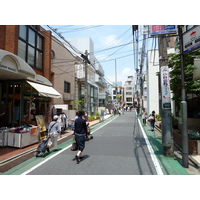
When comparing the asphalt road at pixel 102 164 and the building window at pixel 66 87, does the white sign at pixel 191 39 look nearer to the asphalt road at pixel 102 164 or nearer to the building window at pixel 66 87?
the asphalt road at pixel 102 164

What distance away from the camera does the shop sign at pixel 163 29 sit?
5.88 metres

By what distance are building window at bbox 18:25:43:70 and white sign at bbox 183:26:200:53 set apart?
10063 mm

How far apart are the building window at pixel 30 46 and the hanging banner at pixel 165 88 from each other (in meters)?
9.47

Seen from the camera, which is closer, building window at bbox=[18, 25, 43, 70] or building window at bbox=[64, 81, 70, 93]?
building window at bbox=[18, 25, 43, 70]

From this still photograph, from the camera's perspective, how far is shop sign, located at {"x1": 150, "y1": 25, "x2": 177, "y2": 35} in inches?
231

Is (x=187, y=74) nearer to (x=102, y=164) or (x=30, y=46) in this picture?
(x=102, y=164)

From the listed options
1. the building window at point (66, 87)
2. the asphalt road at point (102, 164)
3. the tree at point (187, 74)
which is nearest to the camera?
the asphalt road at point (102, 164)

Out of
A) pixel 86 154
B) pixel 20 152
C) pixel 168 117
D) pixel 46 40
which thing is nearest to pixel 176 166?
pixel 168 117

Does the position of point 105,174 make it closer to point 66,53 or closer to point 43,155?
point 43,155

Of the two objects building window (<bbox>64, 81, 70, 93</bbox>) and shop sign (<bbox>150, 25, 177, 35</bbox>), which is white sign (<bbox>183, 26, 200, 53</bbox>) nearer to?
shop sign (<bbox>150, 25, 177, 35</bbox>)

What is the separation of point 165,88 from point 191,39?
1.95 m

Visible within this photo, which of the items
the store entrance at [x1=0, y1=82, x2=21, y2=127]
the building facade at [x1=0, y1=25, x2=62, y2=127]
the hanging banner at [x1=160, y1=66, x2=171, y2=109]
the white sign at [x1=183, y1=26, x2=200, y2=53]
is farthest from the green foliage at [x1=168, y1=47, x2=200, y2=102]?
the store entrance at [x1=0, y1=82, x2=21, y2=127]

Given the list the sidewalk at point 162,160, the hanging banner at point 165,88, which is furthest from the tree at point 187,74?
the sidewalk at point 162,160
